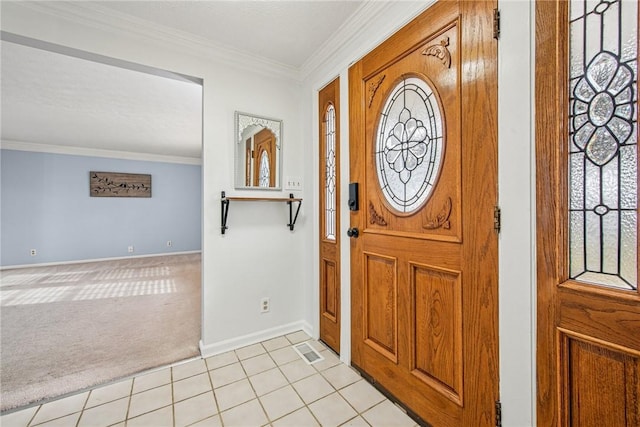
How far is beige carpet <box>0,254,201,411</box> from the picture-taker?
1.82 m

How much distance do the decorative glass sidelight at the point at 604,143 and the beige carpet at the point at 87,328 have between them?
8.00 feet

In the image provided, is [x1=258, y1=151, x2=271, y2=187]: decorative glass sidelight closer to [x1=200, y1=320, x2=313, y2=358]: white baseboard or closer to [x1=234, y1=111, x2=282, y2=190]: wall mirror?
[x1=234, y1=111, x2=282, y2=190]: wall mirror

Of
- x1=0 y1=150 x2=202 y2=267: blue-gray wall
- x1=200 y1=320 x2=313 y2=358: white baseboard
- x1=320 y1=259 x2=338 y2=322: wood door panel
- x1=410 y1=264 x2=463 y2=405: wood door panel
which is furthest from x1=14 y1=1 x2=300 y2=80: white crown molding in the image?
x1=0 y1=150 x2=202 y2=267: blue-gray wall

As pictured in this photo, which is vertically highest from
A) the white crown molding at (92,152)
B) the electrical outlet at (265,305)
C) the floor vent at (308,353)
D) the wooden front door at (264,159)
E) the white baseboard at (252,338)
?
the white crown molding at (92,152)

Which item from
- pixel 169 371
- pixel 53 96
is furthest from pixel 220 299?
pixel 53 96

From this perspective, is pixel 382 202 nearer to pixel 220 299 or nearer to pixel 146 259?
pixel 220 299

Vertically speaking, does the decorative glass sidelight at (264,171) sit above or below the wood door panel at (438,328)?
above

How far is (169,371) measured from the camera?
6.11 feet

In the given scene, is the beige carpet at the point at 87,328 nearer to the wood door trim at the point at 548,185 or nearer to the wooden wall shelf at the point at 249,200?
the wooden wall shelf at the point at 249,200

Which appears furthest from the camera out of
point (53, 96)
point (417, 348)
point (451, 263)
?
point (53, 96)

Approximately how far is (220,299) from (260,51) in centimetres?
200

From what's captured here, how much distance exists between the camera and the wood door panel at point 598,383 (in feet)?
2.58

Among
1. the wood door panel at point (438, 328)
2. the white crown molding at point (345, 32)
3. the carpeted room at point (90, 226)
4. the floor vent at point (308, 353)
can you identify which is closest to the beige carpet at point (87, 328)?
the carpeted room at point (90, 226)

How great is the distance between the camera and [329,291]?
2184 mm
